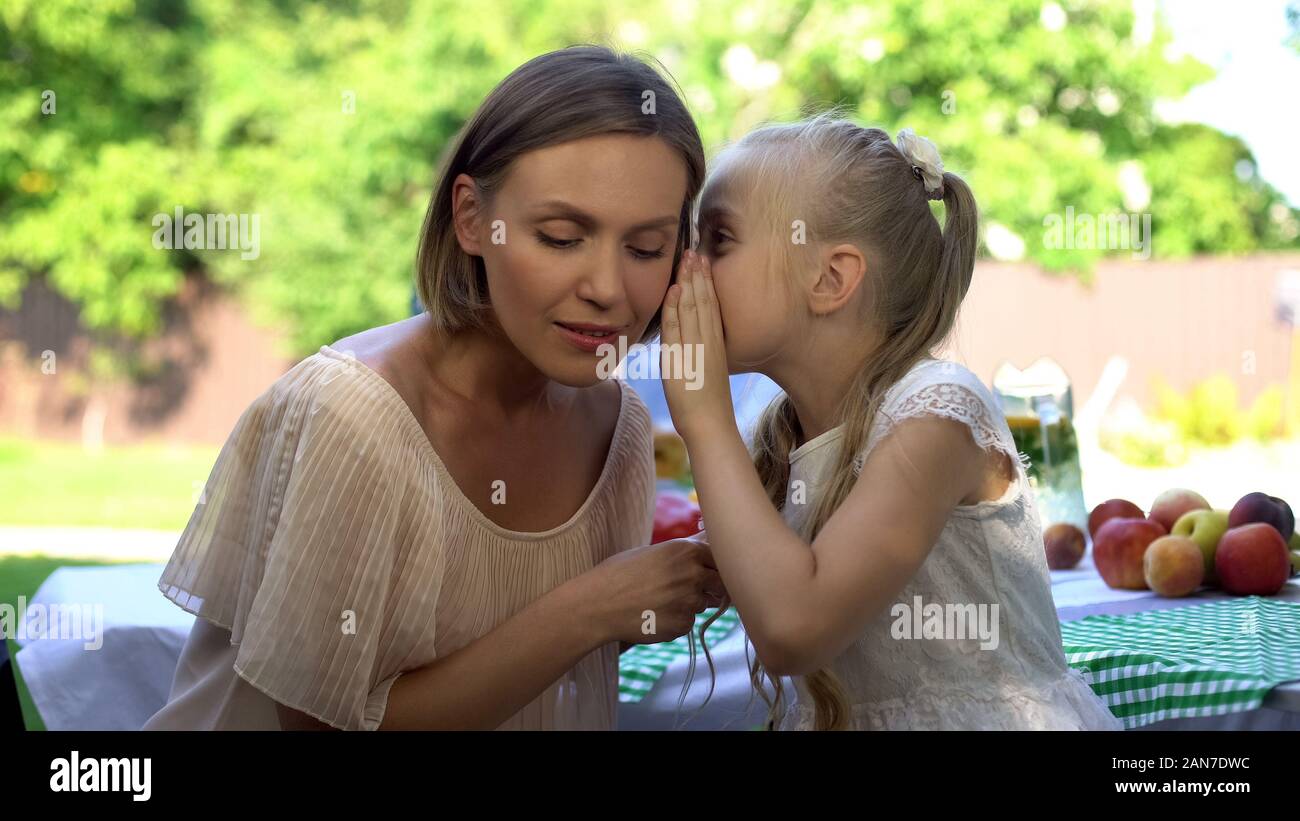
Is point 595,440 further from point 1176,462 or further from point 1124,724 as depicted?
point 1176,462

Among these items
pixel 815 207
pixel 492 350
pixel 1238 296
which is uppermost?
pixel 1238 296

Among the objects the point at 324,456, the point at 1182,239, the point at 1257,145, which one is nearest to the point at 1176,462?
the point at 1182,239

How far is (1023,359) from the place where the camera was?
16.7 metres

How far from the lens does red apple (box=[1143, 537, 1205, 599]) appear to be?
2588mm

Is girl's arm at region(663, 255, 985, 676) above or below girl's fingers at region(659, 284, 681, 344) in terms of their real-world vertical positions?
below

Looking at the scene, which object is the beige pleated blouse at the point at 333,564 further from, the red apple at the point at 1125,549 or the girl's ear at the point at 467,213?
the red apple at the point at 1125,549

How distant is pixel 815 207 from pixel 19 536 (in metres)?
10.7

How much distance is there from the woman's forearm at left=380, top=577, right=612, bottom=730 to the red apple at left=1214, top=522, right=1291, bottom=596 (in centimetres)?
144

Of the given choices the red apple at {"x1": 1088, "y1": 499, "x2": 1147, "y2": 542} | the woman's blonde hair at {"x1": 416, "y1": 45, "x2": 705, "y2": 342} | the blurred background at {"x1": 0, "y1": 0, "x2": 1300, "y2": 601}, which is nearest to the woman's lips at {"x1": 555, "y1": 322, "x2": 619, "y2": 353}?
the woman's blonde hair at {"x1": 416, "y1": 45, "x2": 705, "y2": 342}

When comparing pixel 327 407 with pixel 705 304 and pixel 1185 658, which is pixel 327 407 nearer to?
pixel 705 304

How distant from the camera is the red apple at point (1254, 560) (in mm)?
2527

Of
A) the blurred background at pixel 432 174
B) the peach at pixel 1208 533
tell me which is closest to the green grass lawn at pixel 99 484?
the blurred background at pixel 432 174

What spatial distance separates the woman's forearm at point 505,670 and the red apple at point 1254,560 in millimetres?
1436

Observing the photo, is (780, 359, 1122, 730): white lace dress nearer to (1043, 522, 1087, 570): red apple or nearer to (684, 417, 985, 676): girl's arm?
(684, 417, 985, 676): girl's arm
